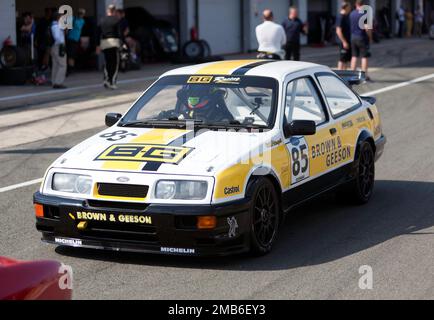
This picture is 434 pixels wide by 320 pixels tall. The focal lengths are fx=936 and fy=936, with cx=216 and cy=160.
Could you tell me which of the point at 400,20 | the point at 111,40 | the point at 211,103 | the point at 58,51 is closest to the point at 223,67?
the point at 211,103

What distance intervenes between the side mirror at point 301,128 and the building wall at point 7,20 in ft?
52.9

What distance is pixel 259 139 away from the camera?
750 centimetres

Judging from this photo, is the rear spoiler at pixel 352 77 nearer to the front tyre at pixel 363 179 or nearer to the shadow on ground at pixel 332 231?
the front tyre at pixel 363 179

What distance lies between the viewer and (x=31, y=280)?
434 cm

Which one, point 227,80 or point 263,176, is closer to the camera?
point 263,176

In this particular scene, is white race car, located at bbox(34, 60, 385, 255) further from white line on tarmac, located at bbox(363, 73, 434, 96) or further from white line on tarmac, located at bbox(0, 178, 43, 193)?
white line on tarmac, located at bbox(363, 73, 434, 96)

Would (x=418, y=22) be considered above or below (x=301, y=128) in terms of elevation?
above

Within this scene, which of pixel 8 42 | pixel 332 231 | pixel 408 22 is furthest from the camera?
pixel 408 22

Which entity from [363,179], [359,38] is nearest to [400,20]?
[359,38]

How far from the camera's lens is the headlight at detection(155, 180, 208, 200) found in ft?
22.4

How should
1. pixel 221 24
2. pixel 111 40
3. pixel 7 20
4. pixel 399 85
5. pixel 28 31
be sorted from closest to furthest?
pixel 111 40 < pixel 399 85 < pixel 28 31 < pixel 7 20 < pixel 221 24

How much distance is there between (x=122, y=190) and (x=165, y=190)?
0.32m

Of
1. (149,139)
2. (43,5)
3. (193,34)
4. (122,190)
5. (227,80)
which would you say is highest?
(43,5)

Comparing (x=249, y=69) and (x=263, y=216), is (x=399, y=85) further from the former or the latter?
(x=263, y=216)
